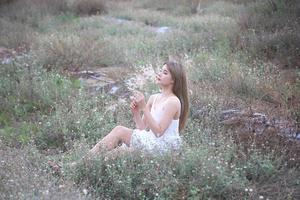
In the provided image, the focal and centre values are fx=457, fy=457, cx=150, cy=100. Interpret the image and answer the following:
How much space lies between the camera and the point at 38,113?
6.39 meters

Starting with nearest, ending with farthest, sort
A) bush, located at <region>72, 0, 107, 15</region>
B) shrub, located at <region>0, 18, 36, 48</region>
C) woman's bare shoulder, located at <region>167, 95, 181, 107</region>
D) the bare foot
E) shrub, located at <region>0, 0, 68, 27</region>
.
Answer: the bare foot → woman's bare shoulder, located at <region>167, 95, 181, 107</region> → shrub, located at <region>0, 18, 36, 48</region> → shrub, located at <region>0, 0, 68, 27</region> → bush, located at <region>72, 0, 107, 15</region>

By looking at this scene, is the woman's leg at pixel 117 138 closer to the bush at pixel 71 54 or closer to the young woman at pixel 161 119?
the young woman at pixel 161 119

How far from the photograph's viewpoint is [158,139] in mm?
4562

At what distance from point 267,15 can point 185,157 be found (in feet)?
23.9

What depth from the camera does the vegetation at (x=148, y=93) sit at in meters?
4.05

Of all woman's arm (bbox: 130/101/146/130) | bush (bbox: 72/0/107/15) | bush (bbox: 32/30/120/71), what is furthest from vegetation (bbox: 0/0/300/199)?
bush (bbox: 72/0/107/15)

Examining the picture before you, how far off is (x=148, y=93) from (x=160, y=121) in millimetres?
2101

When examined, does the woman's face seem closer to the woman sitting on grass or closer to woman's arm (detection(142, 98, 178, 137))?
the woman sitting on grass

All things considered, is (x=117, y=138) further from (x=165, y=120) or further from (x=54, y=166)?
(x=54, y=166)

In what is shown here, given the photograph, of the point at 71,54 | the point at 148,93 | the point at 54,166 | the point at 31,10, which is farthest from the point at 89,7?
the point at 54,166

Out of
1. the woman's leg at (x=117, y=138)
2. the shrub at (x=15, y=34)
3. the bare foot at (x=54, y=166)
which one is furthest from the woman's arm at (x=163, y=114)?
the shrub at (x=15, y=34)

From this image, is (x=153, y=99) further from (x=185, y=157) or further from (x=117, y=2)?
(x=117, y=2)

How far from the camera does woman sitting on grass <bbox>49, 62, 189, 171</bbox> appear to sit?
4.46 meters

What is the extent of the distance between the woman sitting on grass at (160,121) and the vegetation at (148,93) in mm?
172
